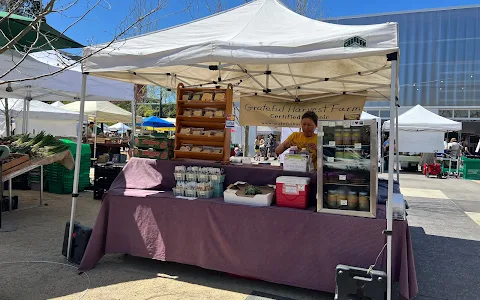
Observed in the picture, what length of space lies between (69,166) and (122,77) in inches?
91.0

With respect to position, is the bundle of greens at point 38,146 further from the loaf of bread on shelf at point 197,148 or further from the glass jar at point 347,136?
the glass jar at point 347,136

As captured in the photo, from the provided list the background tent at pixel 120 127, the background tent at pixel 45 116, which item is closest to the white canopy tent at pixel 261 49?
the background tent at pixel 45 116

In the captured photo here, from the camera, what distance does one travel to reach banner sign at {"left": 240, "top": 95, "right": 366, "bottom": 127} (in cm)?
643

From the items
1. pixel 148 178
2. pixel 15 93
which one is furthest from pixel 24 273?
pixel 15 93

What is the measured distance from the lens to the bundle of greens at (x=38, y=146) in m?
5.51

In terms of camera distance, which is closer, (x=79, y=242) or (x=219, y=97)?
(x=79, y=242)

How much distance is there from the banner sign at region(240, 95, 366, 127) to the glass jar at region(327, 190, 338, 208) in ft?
11.2

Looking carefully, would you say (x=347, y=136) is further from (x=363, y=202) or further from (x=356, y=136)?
(x=363, y=202)

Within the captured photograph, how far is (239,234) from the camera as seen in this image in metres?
3.43

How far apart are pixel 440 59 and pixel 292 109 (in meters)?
26.0

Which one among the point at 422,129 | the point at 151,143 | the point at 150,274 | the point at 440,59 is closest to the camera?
the point at 150,274

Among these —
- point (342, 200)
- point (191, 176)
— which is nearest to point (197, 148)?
point (191, 176)

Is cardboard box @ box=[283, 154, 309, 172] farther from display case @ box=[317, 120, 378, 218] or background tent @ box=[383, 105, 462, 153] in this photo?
background tent @ box=[383, 105, 462, 153]

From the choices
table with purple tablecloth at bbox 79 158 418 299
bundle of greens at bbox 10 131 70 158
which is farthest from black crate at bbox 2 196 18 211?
table with purple tablecloth at bbox 79 158 418 299
